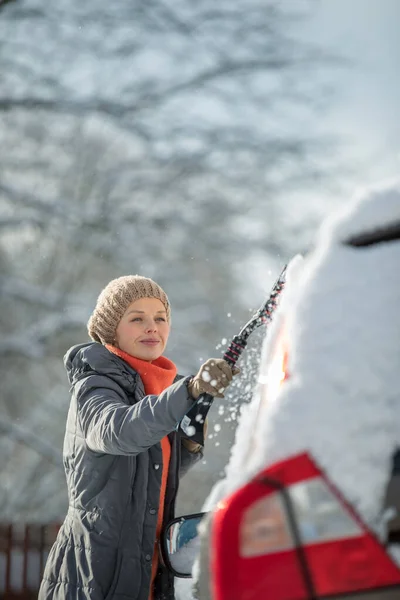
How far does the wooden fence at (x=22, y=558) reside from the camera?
22.9ft

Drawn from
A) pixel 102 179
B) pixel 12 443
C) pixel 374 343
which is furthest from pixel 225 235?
pixel 374 343

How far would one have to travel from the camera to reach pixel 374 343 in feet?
3.27

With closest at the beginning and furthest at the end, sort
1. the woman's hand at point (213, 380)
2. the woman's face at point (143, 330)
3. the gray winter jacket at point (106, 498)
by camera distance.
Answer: the woman's hand at point (213, 380) < the gray winter jacket at point (106, 498) < the woman's face at point (143, 330)

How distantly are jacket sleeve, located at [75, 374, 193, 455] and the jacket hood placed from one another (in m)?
0.06

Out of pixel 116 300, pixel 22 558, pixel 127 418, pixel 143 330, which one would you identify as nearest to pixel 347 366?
pixel 127 418

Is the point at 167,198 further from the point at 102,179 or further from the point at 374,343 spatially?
the point at 374,343

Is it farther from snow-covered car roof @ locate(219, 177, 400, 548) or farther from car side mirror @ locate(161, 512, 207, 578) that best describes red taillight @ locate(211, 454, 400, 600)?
car side mirror @ locate(161, 512, 207, 578)

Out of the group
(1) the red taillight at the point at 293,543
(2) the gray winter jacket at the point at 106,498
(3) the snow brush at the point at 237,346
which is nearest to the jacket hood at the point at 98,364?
(2) the gray winter jacket at the point at 106,498

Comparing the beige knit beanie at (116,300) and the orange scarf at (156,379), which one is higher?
the beige knit beanie at (116,300)

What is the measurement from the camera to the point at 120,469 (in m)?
2.01

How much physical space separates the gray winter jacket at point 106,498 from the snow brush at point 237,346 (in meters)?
0.12

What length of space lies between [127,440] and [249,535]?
849mm

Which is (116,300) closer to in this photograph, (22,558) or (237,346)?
(237,346)

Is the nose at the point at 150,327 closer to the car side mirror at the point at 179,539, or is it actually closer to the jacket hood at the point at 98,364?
the jacket hood at the point at 98,364
